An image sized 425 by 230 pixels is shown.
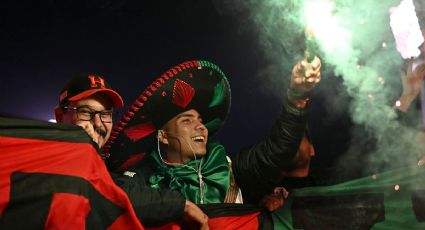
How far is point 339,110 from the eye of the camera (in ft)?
11.6

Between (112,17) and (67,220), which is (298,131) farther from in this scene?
(112,17)

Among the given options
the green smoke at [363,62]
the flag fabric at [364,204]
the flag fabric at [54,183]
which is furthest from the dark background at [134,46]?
the flag fabric at [54,183]

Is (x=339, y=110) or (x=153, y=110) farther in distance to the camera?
(x=339, y=110)

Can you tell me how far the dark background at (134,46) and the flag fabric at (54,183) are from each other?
2.24 m

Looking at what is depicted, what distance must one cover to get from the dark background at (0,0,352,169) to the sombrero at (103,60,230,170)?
976 mm

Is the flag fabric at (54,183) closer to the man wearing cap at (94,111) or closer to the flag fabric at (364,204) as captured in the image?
the man wearing cap at (94,111)

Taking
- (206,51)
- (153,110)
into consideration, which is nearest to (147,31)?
(206,51)

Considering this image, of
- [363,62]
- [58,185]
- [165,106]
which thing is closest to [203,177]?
[165,106]

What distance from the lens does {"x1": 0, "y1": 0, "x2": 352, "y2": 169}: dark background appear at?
404cm

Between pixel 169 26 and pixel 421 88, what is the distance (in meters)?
2.53

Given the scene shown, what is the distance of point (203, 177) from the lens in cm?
280

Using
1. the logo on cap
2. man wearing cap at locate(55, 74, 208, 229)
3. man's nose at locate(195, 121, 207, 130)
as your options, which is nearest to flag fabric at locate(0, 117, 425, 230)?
man wearing cap at locate(55, 74, 208, 229)

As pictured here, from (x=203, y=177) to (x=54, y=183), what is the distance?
1269 mm

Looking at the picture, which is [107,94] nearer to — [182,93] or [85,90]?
[85,90]
